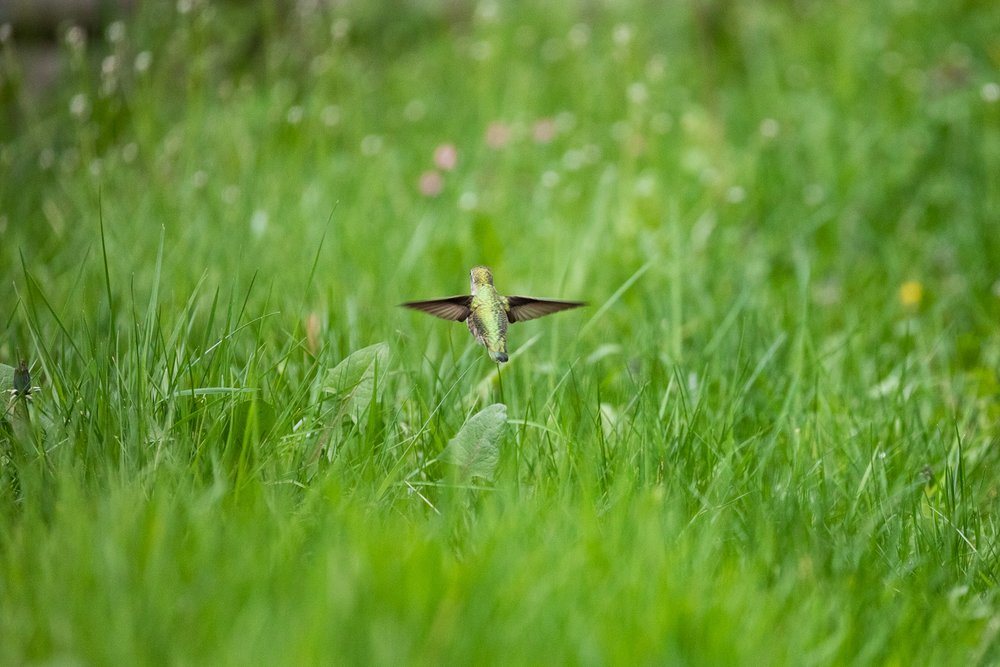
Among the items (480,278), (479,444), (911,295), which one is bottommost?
(479,444)

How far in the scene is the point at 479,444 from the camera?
1.69m

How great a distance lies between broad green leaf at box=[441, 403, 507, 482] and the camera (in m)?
1.68

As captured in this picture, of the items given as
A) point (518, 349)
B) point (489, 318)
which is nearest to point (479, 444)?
point (489, 318)

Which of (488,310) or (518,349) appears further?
(518,349)

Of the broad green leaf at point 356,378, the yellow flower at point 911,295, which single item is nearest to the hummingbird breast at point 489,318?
the broad green leaf at point 356,378

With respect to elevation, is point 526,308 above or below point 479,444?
above

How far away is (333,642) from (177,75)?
4.01m

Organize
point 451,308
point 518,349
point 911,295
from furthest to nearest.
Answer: point 911,295 → point 518,349 → point 451,308

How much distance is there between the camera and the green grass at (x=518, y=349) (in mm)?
1260

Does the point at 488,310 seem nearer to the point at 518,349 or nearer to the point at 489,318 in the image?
the point at 489,318

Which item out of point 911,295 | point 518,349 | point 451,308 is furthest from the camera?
point 911,295

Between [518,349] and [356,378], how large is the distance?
0.53m

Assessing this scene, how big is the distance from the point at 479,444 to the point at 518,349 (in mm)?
602

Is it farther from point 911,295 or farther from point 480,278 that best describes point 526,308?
point 911,295
